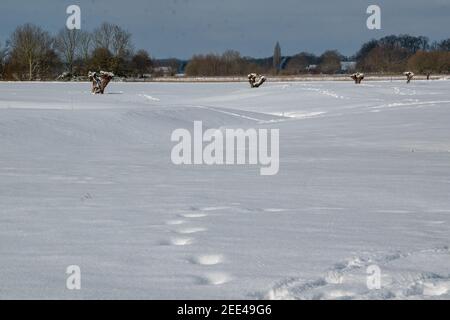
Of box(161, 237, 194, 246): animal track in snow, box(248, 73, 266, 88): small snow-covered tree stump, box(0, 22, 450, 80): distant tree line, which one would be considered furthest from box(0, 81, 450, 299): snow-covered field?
box(0, 22, 450, 80): distant tree line

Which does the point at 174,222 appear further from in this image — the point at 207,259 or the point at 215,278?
the point at 215,278

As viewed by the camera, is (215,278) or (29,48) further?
(29,48)

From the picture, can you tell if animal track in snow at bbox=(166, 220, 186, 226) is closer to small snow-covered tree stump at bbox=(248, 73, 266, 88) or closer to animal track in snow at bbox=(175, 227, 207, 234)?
animal track in snow at bbox=(175, 227, 207, 234)

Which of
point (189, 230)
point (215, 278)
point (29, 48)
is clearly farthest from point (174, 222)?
point (29, 48)

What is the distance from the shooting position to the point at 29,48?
263 ft

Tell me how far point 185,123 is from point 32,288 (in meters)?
17.8

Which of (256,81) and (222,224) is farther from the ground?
(256,81)

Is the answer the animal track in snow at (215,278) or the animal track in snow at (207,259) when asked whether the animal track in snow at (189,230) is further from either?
the animal track in snow at (215,278)

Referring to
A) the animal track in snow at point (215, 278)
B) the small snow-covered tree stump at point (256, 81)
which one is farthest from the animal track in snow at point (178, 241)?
the small snow-covered tree stump at point (256, 81)

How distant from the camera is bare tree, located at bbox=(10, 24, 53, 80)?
80.4 m

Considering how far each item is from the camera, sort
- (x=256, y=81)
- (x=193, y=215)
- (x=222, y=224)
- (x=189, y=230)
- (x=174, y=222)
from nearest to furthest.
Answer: (x=189, y=230) → (x=222, y=224) → (x=174, y=222) → (x=193, y=215) → (x=256, y=81)

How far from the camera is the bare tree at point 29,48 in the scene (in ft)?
264
